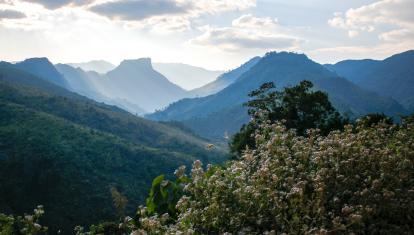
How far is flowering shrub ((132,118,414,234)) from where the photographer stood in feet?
23.1

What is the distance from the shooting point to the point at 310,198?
26.1 ft

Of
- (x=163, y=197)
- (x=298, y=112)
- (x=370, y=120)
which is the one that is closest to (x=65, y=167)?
(x=298, y=112)

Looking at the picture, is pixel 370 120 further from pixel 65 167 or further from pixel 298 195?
pixel 65 167

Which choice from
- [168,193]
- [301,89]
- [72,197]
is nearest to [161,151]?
[72,197]

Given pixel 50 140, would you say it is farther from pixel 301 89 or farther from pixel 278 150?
pixel 278 150

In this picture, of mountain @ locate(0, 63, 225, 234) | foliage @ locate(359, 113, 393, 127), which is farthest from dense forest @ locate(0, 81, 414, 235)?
mountain @ locate(0, 63, 225, 234)

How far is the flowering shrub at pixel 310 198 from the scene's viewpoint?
7.05 metres

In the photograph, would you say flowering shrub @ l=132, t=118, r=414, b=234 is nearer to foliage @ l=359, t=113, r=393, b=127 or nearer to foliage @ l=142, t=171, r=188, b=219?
foliage @ l=142, t=171, r=188, b=219

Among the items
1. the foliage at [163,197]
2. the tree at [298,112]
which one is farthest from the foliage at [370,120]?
the tree at [298,112]

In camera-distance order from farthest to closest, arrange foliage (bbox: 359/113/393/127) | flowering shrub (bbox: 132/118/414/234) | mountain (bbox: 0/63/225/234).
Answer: mountain (bbox: 0/63/225/234)
foliage (bbox: 359/113/393/127)
flowering shrub (bbox: 132/118/414/234)

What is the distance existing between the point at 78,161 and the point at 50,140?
987 centimetres

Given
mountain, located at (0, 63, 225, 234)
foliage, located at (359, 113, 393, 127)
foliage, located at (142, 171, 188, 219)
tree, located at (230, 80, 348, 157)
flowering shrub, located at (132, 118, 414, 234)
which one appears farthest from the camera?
mountain, located at (0, 63, 225, 234)

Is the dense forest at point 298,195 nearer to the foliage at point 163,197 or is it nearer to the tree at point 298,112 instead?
the foliage at point 163,197

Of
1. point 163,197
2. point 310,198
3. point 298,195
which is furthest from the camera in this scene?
point 163,197
